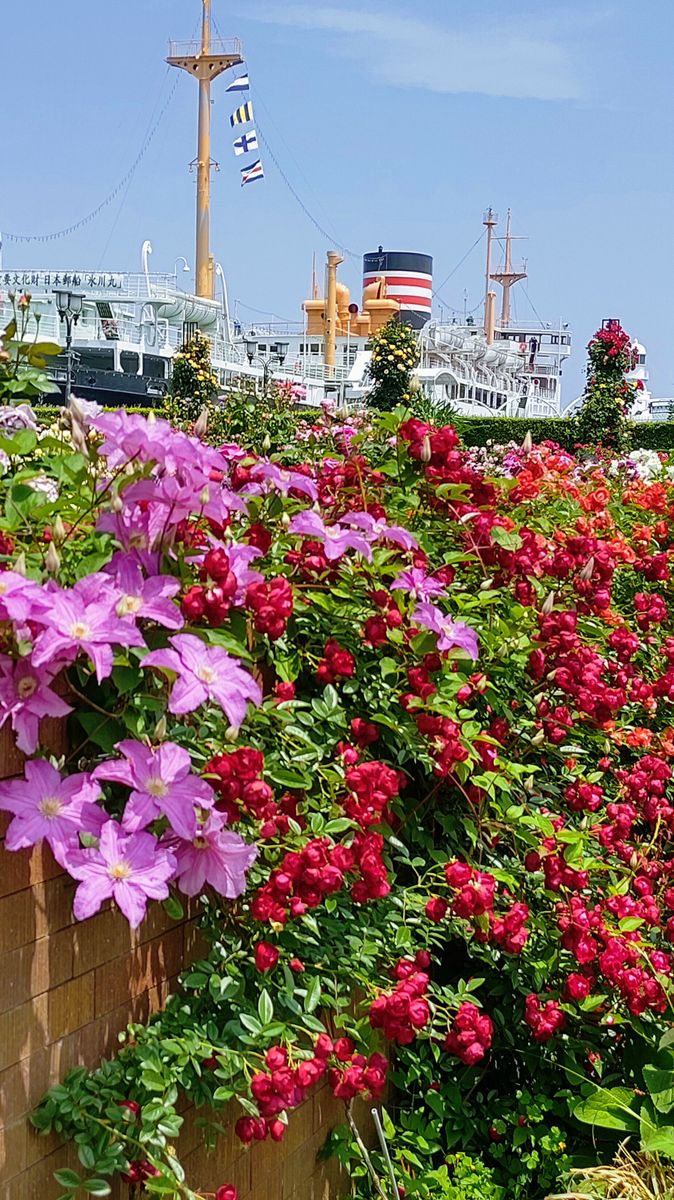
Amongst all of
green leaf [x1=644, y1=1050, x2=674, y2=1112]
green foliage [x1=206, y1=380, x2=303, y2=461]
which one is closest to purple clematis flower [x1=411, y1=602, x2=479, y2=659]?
green leaf [x1=644, y1=1050, x2=674, y2=1112]

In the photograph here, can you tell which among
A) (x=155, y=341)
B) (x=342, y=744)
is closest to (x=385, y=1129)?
(x=342, y=744)

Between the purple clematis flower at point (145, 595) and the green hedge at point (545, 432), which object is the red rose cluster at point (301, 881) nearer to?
the purple clematis flower at point (145, 595)

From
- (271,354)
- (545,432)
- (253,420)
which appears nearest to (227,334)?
(271,354)

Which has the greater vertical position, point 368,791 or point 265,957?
point 368,791

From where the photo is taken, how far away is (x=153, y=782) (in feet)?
4.55

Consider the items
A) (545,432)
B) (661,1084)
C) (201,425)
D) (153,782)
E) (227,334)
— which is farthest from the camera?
(227,334)

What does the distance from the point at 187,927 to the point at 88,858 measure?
426 mm

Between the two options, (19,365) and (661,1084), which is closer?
(19,365)

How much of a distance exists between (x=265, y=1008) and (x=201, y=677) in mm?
537

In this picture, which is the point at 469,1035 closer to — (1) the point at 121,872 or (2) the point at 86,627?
(1) the point at 121,872

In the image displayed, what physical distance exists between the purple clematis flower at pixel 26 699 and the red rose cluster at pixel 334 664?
642 mm

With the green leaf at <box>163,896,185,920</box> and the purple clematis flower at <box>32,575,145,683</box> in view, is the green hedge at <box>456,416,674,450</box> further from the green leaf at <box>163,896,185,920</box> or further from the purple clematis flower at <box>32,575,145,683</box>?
the purple clematis flower at <box>32,575,145,683</box>

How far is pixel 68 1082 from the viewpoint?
4.82 feet

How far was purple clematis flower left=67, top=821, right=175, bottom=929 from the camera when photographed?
133cm
